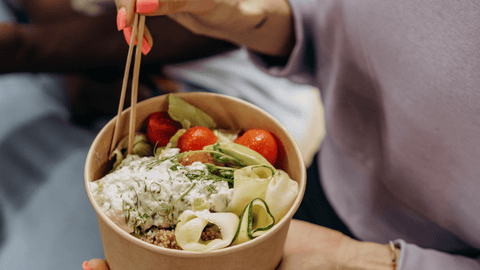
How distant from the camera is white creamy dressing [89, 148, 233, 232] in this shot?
1.73 ft

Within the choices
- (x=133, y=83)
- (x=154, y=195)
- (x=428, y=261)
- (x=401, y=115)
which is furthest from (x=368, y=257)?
(x=133, y=83)

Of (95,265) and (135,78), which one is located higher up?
(135,78)

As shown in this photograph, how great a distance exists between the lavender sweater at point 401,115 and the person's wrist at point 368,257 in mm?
33

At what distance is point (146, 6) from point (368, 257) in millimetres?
654

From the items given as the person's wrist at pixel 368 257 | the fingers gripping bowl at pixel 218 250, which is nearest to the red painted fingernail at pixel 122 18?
the fingers gripping bowl at pixel 218 250

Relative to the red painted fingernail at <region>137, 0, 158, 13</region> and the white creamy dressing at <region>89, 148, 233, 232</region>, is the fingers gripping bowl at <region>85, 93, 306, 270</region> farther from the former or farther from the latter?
the red painted fingernail at <region>137, 0, 158, 13</region>

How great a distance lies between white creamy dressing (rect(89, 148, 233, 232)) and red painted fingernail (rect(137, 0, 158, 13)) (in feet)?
0.87

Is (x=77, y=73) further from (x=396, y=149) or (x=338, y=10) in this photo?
(x=396, y=149)

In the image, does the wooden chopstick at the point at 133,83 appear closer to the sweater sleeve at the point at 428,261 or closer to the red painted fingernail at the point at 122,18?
the red painted fingernail at the point at 122,18

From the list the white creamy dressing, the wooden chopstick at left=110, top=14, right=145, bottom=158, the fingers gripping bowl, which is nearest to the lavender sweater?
the fingers gripping bowl

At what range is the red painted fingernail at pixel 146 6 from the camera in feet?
1.79

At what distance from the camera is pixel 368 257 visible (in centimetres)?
71

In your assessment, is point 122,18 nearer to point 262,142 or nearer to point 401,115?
point 262,142

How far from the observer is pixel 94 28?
3.85 ft
